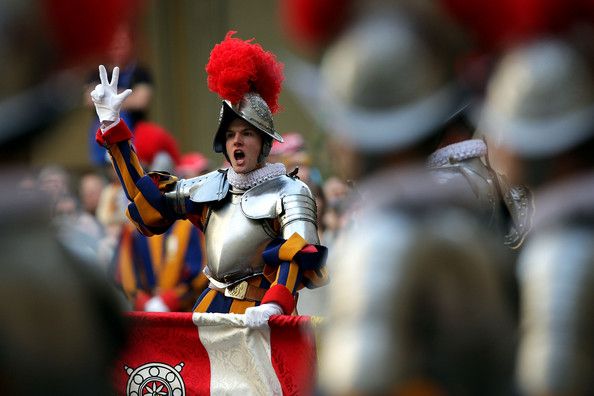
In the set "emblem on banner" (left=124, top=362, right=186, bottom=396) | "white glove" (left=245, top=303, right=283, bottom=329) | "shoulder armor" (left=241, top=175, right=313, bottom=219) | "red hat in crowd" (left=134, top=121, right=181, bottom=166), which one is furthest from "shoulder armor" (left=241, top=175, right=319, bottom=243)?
"red hat in crowd" (left=134, top=121, right=181, bottom=166)

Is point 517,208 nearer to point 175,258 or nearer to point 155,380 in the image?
point 155,380

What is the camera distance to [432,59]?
239 centimetres

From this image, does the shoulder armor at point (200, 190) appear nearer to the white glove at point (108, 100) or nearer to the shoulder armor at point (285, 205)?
the shoulder armor at point (285, 205)

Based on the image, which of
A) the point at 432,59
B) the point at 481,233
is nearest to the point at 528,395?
the point at 481,233

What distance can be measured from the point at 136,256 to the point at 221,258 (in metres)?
2.56

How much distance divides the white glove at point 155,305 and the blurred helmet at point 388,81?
5221mm

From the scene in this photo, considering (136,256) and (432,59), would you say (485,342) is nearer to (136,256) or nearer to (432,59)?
(432,59)

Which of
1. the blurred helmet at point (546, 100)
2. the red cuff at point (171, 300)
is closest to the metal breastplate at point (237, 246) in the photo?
the red cuff at point (171, 300)

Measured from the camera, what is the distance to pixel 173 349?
17.5ft

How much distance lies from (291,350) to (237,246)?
22.9 inches

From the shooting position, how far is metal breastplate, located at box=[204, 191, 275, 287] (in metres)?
5.45

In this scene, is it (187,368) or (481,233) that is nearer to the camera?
(481,233)

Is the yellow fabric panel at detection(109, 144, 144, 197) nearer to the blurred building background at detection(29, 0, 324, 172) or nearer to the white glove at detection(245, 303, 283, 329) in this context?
the white glove at detection(245, 303, 283, 329)

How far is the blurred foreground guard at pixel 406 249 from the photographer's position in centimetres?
221
